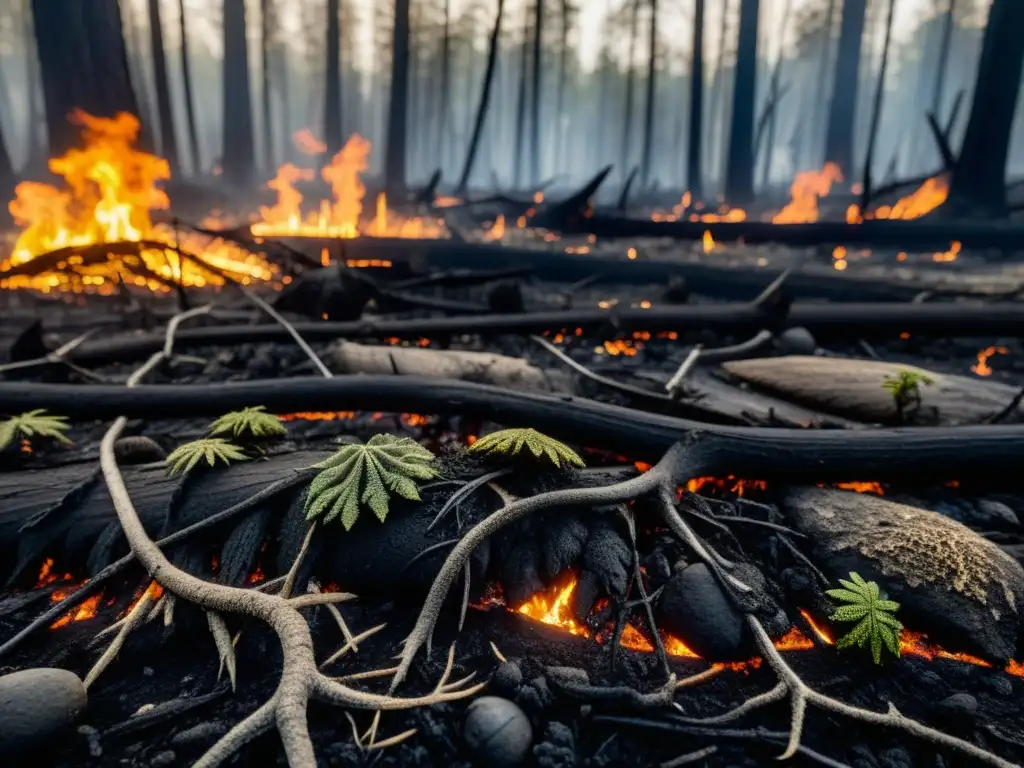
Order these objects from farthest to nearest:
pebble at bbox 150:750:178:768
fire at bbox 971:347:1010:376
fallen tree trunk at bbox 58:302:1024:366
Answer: fire at bbox 971:347:1010:376 < fallen tree trunk at bbox 58:302:1024:366 < pebble at bbox 150:750:178:768

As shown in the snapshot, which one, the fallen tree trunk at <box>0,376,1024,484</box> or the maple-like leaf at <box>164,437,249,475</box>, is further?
the fallen tree trunk at <box>0,376,1024,484</box>

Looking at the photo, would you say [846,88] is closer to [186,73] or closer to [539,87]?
[539,87]

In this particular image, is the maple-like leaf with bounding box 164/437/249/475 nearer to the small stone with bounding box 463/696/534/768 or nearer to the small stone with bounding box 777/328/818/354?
the small stone with bounding box 463/696/534/768

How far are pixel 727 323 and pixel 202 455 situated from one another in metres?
4.78

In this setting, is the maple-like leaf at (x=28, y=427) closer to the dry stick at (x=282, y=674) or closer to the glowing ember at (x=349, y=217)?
the dry stick at (x=282, y=674)

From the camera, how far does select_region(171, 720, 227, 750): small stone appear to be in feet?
5.38

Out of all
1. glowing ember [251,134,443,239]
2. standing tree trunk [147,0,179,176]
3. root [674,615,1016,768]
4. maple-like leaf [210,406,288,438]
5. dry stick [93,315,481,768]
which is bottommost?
root [674,615,1016,768]

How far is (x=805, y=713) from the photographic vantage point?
5.90 ft

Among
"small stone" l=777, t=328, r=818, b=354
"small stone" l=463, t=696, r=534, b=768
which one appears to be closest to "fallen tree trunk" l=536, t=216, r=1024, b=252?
"small stone" l=777, t=328, r=818, b=354

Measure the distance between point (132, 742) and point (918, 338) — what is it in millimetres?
7192

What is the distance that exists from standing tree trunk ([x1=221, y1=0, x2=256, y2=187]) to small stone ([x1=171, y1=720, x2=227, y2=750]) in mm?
28886

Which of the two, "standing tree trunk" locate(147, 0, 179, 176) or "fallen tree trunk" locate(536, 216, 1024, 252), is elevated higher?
"standing tree trunk" locate(147, 0, 179, 176)

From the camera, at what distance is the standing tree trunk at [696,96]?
23.1 metres

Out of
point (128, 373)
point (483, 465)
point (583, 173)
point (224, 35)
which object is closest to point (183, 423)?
point (128, 373)
